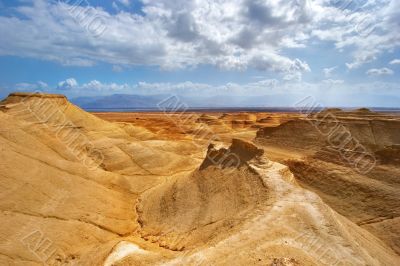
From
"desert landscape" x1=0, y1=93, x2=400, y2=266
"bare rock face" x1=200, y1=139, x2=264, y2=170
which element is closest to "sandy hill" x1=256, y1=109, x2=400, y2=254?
"desert landscape" x1=0, y1=93, x2=400, y2=266

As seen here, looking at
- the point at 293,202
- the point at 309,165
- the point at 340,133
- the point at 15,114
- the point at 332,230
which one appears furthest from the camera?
the point at 340,133

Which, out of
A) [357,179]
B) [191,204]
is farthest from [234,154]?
[357,179]

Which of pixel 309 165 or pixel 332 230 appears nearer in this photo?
pixel 332 230

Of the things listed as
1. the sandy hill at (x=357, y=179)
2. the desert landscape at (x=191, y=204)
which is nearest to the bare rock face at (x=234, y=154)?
the desert landscape at (x=191, y=204)

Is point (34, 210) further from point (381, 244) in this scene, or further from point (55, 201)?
point (381, 244)

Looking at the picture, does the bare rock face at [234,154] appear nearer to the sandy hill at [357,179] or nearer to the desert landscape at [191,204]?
the desert landscape at [191,204]

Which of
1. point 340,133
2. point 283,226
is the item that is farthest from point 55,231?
point 340,133
